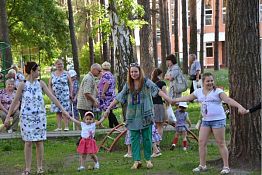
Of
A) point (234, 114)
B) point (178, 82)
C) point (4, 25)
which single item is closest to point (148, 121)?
point (234, 114)

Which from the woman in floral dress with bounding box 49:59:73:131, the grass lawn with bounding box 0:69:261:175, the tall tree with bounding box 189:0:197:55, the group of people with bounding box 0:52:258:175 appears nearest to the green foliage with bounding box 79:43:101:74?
the tall tree with bounding box 189:0:197:55

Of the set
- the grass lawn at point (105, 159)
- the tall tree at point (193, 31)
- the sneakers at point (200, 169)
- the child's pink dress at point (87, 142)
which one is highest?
the tall tree at point (193, 31)

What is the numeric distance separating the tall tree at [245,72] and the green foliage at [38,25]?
119ft

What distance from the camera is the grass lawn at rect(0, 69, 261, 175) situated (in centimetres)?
968

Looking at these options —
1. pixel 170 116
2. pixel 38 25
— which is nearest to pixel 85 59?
pixel 38 25

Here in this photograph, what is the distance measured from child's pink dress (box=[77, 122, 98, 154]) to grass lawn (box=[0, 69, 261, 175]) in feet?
1.17

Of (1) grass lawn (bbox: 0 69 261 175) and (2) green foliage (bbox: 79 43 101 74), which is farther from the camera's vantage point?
(2) green foliage (bbox: 79 43 101 74)

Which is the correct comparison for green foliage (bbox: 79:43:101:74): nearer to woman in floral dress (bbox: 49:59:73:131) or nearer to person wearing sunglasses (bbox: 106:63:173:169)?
woman in floral dress (bbox: 49:59:73:131)

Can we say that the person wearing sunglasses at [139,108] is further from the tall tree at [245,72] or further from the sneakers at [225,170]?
the sneakers at [225,170]

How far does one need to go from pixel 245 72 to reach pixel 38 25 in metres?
37.1

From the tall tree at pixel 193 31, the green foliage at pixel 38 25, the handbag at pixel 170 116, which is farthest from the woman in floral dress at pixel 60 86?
the green foliage at pixel 38 25

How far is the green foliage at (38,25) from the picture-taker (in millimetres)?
44625

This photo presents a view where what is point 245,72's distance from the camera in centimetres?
920

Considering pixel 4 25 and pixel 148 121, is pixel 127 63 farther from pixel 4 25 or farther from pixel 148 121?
pixel 4 25
